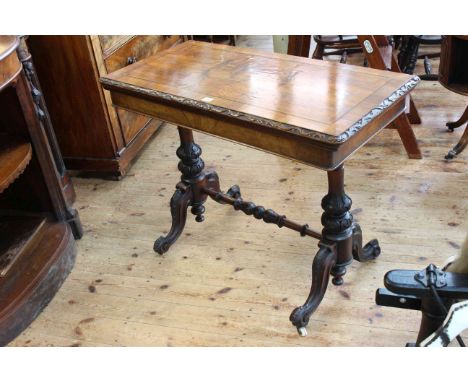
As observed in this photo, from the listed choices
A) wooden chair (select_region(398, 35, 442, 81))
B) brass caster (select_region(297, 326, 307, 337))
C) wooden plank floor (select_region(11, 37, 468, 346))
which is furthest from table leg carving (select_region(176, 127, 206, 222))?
wooden chair (select_region(398, 35, 442, 81))

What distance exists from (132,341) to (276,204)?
924mm

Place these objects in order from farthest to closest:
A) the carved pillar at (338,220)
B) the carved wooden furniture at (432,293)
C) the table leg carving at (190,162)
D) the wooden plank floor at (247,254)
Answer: the table leg carving at (190,162) → the wooden plank floor at (247,254) → the carved pillar at (338,220) → the carved wooden furniture at (432,293)

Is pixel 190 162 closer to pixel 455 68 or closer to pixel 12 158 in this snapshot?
pixel 12 158

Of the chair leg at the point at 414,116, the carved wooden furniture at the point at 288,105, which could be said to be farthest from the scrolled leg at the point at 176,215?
the chair leg at the point at 414,116

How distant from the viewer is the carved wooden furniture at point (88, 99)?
2.41 meters

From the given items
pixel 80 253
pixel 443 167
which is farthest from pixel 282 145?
pixel 443 167

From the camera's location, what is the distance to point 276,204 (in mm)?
2449

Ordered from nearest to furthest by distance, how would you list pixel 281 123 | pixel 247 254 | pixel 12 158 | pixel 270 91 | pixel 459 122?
pixel 281 123, pixel 270 91, pixel 12 158, pixel 247 254, pixel 459 122

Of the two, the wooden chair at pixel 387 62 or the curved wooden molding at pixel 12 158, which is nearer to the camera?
the curved wooden molding at pixel 12 158

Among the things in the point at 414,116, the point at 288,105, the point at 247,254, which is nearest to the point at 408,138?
the point at 414,116

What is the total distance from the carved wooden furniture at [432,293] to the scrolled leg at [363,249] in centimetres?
76

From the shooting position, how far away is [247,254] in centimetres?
217

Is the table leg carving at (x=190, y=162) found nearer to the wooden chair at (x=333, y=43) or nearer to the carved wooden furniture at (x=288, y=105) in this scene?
the carved wooden furniture at (x=288, y=105)

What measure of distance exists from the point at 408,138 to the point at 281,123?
4.65ft
